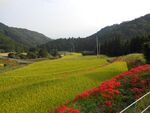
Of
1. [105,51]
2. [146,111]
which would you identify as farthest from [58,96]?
[105,51]

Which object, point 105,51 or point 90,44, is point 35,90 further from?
point 90,44

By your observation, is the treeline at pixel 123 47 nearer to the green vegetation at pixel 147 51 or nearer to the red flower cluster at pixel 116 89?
the green vegetation at pixel 147 51

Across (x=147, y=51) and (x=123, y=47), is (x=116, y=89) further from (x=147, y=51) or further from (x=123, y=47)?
(x=123, y=47)

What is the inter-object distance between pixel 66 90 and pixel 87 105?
8.97m

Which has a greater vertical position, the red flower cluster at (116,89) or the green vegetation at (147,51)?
the green vegetation at (147,51)

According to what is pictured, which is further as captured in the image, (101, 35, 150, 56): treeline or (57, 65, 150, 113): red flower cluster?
(101, 35, 150, 56): treeline

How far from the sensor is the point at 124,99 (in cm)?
1847

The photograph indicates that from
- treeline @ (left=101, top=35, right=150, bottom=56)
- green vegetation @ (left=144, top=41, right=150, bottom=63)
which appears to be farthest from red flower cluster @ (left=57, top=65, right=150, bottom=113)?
treeline @ (left=101, top=35, right=150, bottom=56)

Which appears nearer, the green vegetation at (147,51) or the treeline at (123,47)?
the green vegetation at (147,51)

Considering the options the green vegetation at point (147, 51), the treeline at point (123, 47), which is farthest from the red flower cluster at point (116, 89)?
the treeline at point (123, 47)

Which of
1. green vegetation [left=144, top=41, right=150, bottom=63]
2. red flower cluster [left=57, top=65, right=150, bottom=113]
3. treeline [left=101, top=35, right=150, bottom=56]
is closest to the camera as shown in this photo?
red flower cluster [left=57, top=65, right=150, bottom=113]

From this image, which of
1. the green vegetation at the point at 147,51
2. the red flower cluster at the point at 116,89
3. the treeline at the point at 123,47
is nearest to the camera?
the red flower cluster at the point at 116,89

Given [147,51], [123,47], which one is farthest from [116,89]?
[123,47]

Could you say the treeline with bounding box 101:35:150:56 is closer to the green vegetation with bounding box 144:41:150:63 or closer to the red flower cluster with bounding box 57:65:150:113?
the green vegetation with bounding box 144:41:150:63
